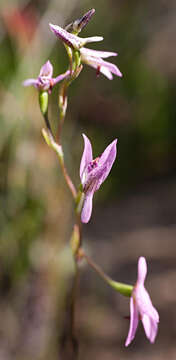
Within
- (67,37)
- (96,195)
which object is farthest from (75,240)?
(96,195)

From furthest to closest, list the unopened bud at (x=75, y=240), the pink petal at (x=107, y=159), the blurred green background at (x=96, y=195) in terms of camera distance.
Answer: the blurred green background at (x=96, y=195) < the unopened bud at (x=75, y=240) < the pink petal at (x=107, y=159)

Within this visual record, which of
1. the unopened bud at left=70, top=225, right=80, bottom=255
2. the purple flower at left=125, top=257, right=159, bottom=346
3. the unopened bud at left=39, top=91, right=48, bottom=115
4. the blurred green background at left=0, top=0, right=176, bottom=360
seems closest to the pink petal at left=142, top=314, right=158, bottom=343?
the purple flower at left=125, top=257, right=159, bottom=346

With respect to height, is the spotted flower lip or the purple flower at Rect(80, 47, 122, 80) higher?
the spotted flower lip

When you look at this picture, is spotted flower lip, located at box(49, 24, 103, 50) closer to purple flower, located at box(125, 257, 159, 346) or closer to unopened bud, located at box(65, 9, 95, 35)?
unopened bud, located at box(65, 9, 95, 35)

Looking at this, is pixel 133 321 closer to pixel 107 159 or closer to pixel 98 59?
pixel 107 159

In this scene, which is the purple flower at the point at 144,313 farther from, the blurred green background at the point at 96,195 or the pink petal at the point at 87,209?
the blurred green background at the point at 96,195

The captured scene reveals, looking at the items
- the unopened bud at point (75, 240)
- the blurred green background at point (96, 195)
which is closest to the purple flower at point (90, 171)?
the unopened bud at point (75, 240)
